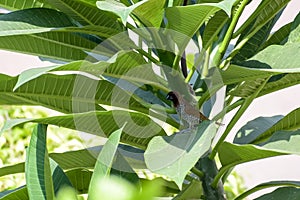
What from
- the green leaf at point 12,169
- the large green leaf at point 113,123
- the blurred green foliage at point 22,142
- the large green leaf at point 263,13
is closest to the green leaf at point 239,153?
the large green leaf at point 113,123

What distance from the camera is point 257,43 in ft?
3.21

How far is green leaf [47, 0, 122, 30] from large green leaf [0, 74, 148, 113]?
97 mm

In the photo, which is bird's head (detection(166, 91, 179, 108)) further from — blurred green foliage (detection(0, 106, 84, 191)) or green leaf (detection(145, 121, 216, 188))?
blurred green foliage (detection(0, 106, 84, 191))

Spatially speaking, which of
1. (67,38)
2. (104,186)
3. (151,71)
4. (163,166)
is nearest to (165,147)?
(163,166)

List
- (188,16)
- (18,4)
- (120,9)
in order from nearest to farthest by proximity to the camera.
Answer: (120,9) → (188,16) → (18,4)

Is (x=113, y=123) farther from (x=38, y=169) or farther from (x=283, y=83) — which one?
(x=283, y=83)

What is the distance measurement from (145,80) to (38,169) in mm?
227

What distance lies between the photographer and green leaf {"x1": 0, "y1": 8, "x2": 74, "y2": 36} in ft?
2.50

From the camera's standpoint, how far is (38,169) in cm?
72

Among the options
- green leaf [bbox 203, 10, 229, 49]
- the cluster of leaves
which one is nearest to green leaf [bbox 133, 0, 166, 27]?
the cluster of leaves

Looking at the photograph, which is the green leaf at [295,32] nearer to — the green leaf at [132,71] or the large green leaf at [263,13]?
the large green leaf at [263,13]

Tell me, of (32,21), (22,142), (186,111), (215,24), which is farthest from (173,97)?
(22,142)

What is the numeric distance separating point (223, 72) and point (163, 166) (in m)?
0.18

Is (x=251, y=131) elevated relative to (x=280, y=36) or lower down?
lower down
